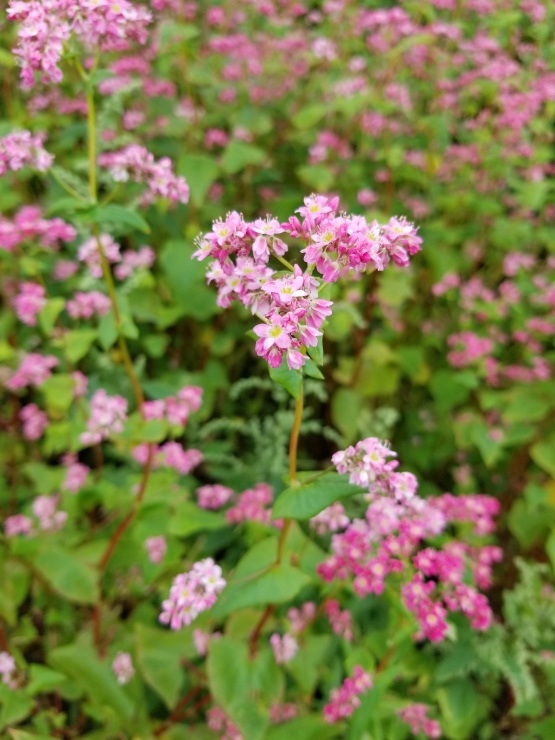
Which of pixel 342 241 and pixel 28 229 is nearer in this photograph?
pixel 342 241

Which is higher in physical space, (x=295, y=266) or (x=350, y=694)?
(x=295, y=266)

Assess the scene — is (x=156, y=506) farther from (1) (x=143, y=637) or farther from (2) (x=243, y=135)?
(2) (x=243, y=135)

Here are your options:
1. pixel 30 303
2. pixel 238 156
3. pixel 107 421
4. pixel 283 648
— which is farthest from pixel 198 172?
pixel 283 648

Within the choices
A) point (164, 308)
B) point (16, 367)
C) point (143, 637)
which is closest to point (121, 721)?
point (143, 637)

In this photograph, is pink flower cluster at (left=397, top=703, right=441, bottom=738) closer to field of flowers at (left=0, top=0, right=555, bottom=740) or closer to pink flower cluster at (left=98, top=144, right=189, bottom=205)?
field of flowers at (left=0, top=0, right=555, bottom=740)

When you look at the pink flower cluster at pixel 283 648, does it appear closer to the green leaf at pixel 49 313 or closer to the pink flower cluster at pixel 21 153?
the green leaf at pixel 49 313

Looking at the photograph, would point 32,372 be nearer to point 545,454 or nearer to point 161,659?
point 161,659
